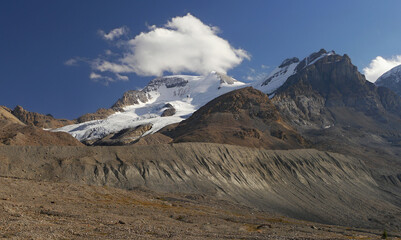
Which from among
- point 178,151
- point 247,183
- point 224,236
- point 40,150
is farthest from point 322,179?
point 224,236

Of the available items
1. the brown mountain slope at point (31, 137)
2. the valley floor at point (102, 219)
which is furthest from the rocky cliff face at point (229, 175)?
the brown mountain slope at point (31, 137)

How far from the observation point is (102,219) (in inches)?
1394

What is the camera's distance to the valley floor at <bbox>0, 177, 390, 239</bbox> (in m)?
27.7

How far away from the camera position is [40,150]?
75.9 meters

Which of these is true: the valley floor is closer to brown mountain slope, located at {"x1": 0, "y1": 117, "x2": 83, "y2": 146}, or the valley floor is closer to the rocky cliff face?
the rocky cliff face

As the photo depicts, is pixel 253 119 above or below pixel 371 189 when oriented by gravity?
above

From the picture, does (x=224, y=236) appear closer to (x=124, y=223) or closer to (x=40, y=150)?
(x=124, y=223)

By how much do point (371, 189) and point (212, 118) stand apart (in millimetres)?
86120

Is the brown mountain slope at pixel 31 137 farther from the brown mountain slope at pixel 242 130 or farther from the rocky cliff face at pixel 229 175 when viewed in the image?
the brown mountain slope at pixel 242 130

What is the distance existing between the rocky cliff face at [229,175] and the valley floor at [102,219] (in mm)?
13820

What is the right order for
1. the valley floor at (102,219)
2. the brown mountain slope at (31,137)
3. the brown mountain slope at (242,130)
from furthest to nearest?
the brown mountain slope at (242,130)
the brown mountain slope at (31,137)
the valley floor at (102,219)

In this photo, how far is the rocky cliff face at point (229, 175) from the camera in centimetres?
7319

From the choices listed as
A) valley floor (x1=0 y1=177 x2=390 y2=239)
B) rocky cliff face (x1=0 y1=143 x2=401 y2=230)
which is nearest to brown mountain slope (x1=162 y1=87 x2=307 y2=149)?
rocky cliff face (x1=0 y1=143 x2=401 y2=230)

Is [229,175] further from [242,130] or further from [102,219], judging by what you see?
[242,130]
